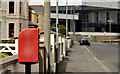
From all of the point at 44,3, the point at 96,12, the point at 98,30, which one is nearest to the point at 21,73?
the point at 44,3

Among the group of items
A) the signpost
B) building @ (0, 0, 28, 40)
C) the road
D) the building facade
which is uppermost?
the building facade

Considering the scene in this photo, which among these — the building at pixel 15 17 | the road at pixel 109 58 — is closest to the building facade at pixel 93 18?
the road at pixel 109 58

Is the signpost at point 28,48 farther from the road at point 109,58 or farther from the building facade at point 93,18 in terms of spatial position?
the building facade at point 93,18

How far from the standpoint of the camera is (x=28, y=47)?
3494mm

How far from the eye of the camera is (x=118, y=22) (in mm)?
85375

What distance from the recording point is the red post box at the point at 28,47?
3369mm

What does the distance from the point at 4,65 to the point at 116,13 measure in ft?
272

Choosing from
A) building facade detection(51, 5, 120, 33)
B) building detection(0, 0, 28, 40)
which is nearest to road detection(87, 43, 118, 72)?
building detection(0, 0, 28, 40)

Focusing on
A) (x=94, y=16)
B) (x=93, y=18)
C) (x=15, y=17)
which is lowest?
(x=15, y=17)

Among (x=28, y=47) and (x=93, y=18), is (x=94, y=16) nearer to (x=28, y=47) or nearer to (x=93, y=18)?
(x=93, y=18)

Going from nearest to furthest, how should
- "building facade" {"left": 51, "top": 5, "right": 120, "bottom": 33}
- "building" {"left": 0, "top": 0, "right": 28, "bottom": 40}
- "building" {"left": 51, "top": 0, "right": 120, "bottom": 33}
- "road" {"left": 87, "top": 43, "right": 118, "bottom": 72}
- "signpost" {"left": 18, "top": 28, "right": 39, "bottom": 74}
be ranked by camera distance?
"signpost" {"left": 18, "top": 28, "right": 39, "bottom": 74}, "building" {"left": 0, "top": 0, "right": 28, "bottom": 40}, "road" {"left": 87, "top": 43, "right": 118, "bottom": 72}, "building" {"left": 51, "top": 0, "right": 120, "bottom": 33}, "building facade" {"left": 51, "top": 5, "right": 120, "bottom": 33}

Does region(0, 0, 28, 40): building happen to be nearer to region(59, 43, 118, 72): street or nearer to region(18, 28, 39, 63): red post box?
region(59, 43, 118, 72): street

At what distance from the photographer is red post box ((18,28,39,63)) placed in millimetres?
3369

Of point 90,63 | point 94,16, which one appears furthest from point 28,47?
point 94,16
